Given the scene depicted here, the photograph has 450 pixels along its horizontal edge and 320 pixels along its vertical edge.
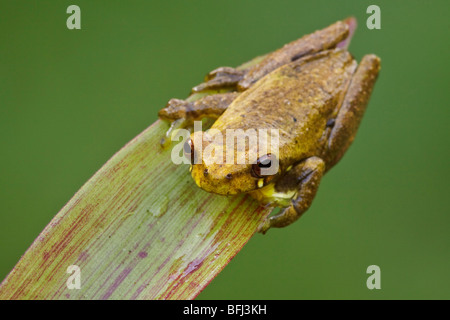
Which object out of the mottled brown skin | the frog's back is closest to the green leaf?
the mottled brown skin

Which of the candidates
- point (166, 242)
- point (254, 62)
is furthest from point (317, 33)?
point (166, 242)

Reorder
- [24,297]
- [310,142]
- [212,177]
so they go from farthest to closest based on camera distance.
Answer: [310,142] → [212,177] → [24,297]

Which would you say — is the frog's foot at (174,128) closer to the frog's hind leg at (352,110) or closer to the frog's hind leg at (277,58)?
the frog's hind leg at (277,58)

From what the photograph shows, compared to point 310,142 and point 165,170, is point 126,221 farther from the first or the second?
point 310,142

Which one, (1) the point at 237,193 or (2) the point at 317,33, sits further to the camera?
(2) the point at 317,33

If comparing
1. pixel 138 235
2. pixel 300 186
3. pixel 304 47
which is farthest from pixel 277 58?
pixel 138 235

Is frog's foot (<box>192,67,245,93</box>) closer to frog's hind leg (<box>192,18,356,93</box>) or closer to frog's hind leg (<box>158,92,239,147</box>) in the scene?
frog's hind leg (<box>192,18,356,93</box>)
